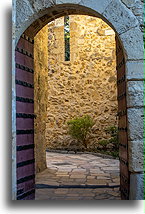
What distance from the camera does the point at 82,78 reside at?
8547mm

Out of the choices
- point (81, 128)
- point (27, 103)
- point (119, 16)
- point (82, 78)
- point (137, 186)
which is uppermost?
point (82, 78)

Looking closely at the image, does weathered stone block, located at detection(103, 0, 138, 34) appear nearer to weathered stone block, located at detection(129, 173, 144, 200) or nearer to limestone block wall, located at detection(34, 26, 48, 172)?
weathered stone block, located at detection(129, 173, 144, 200)

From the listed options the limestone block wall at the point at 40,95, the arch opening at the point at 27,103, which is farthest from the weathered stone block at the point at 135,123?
the limestone block wall at the point at 40,95

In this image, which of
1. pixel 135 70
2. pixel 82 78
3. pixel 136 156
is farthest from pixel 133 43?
pixel 82 78

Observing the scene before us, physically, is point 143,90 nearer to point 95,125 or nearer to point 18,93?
point 18,93

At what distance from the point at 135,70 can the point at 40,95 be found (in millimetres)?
2720

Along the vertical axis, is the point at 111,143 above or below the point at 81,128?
below

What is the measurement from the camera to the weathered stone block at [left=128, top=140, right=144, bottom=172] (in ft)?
8.51

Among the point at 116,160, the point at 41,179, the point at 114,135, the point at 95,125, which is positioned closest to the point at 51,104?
the point at 95,125

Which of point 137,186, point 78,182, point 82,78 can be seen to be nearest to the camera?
point 137,186

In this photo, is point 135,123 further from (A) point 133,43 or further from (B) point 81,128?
(B) point 81,128

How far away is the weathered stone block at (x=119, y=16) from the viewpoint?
2.76 m

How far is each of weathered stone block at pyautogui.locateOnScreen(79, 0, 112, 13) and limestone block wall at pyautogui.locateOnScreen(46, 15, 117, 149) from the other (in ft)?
18.1

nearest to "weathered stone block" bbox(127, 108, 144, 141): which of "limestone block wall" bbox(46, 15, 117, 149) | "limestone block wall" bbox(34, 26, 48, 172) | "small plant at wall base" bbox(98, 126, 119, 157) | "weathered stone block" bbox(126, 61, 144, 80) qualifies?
"weathered stone block" bbox(126, 61, 144, 80)
